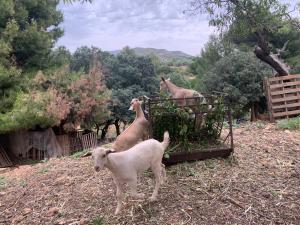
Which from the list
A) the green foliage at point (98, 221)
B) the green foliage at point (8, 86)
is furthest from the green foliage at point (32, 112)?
the green foliage at point (98, 221)

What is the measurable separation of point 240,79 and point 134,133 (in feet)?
34.6

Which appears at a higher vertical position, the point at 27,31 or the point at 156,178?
the point at 27,31

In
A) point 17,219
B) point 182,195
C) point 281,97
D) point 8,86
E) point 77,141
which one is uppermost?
point 8,86

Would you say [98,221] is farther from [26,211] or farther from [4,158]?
[4,158]

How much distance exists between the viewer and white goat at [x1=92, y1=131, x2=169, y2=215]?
11.3 feet

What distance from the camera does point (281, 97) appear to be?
10406mm

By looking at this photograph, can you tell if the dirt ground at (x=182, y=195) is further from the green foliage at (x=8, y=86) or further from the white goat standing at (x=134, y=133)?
the green foliage at (x=8, y=86)

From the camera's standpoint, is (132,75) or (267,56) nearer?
(267,56)

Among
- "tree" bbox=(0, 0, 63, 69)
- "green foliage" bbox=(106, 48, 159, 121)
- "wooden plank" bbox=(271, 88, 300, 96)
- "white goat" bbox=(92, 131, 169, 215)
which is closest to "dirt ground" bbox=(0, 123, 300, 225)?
"white goat" bbox=(92, 131, 169, 215)

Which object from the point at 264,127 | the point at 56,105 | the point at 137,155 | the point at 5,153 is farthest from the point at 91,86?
the point at 137,155

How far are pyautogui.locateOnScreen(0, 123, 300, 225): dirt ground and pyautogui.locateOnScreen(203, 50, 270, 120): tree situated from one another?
866 centimetres

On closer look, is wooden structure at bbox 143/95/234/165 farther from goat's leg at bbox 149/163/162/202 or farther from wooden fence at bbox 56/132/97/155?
wooden fence at bbox 56/132/97/155

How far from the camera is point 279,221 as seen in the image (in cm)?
374

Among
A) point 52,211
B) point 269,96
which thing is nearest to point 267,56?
point 269,96
